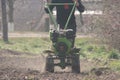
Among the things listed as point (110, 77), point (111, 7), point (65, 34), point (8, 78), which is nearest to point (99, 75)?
point (110, 77)

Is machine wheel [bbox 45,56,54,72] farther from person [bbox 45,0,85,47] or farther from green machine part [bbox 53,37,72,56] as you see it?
person [bbox 45,0,85,47]

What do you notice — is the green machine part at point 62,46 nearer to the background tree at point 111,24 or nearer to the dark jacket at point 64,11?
the dark jacket at point 64,11

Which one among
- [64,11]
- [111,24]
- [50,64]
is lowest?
[50,64]

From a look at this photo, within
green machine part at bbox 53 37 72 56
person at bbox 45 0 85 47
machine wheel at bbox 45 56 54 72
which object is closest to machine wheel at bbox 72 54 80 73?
green machine part at bbox 53 37 72 56

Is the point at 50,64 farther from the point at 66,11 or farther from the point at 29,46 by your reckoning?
the point at 29,46

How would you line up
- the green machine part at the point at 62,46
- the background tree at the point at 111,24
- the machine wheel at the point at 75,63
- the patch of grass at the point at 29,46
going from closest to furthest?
1. the green machine part at the point at 62,46
2. the machine wheel at the point at 75,63
3. the background tree at the point at 111,24
4. the patch of grass at the point at 29,46

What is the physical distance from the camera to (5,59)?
1474 centimetres

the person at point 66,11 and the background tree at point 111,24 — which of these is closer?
the person at point 66,11

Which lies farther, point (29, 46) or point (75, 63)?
point (29, 46)

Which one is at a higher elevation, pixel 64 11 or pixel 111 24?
pixel 64 11

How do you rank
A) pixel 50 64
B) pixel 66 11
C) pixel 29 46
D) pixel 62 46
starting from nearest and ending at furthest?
1. pixel 62 46
2. pixel 50 64
3. pixel 66 11
4. pixel 29 46

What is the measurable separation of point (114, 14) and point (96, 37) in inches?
133

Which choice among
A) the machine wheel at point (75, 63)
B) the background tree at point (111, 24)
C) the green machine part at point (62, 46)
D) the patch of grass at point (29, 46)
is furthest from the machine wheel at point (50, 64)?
the patch of grass at point (29, 46)

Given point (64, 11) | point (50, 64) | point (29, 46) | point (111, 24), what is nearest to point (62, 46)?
point (50, 64)
